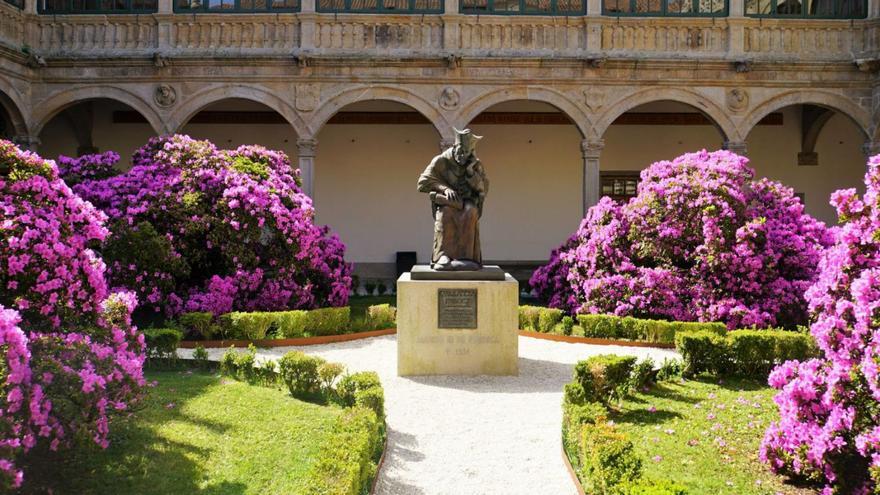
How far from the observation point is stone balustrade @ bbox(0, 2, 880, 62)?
15320 millimetres

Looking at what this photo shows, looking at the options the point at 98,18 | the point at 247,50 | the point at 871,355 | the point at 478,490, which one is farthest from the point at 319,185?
the point at 871,355

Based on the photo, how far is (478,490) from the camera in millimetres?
5047

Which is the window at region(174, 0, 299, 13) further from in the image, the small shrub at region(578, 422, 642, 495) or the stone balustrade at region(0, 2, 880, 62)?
the small shrub at region(578, 422, 642, 495)

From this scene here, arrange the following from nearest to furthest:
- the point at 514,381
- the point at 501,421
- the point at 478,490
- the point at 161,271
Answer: the point at 478,490, the point at 501,421, the point at 514,381, the point at 161,271

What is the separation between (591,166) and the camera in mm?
15742

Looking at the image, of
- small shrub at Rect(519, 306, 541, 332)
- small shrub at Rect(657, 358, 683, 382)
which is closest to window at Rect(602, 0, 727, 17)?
small shrub at Rect(519, 306, 541, 332)

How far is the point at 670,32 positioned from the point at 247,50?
28.9 ft

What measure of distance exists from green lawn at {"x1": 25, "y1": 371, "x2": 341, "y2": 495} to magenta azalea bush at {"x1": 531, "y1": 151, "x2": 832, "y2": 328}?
579 cm

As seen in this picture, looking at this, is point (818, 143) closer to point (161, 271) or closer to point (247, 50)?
point (247, 50)

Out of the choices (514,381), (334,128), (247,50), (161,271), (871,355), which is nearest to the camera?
(871,355)

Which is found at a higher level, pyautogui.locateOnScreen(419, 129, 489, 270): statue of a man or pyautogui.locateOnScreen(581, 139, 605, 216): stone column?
pyautogui.locateOnScreen(581, 139, 605, 216): stone column

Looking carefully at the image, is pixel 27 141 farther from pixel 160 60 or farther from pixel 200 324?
pixel 200 324

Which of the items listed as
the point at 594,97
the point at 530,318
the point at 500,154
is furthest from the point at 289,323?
the point at 500,154

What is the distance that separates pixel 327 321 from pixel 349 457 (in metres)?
6.14
